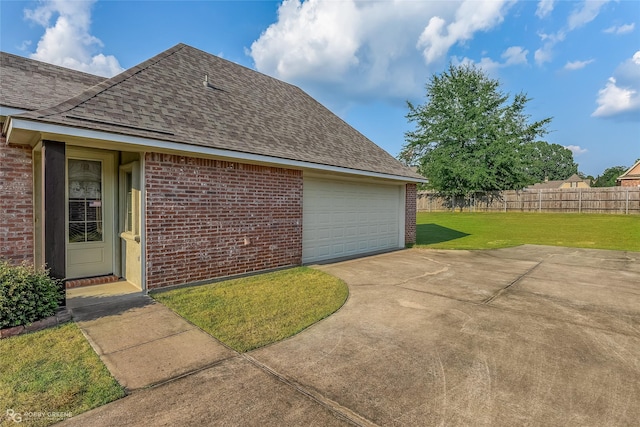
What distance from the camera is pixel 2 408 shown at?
8.00 ft

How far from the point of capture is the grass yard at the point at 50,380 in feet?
8.04

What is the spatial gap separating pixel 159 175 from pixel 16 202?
7.42ft

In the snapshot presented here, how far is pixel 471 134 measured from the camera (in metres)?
29.4

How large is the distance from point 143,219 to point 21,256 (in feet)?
6.64

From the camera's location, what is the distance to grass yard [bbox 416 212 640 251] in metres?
13.2

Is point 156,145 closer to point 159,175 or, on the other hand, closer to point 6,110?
point 159,175

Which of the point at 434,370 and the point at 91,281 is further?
the point at 91,281

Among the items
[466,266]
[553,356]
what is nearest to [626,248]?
[466,266]

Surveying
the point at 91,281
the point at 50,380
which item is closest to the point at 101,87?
the point at 91,281

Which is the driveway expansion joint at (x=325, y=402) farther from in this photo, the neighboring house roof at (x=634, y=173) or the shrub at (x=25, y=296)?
the neighboring house roof at (x=634, y=173)

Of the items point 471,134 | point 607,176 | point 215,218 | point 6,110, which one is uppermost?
point 607,176

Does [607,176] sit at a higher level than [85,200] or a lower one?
higher

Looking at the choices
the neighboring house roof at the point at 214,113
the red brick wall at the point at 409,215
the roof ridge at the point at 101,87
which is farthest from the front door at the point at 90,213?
the red brick wall at the point at 409,215

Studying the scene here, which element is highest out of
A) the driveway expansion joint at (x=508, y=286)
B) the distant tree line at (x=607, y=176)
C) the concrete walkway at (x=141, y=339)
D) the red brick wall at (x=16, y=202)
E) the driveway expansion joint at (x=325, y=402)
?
the distant tree line at (x=607, y=176)
